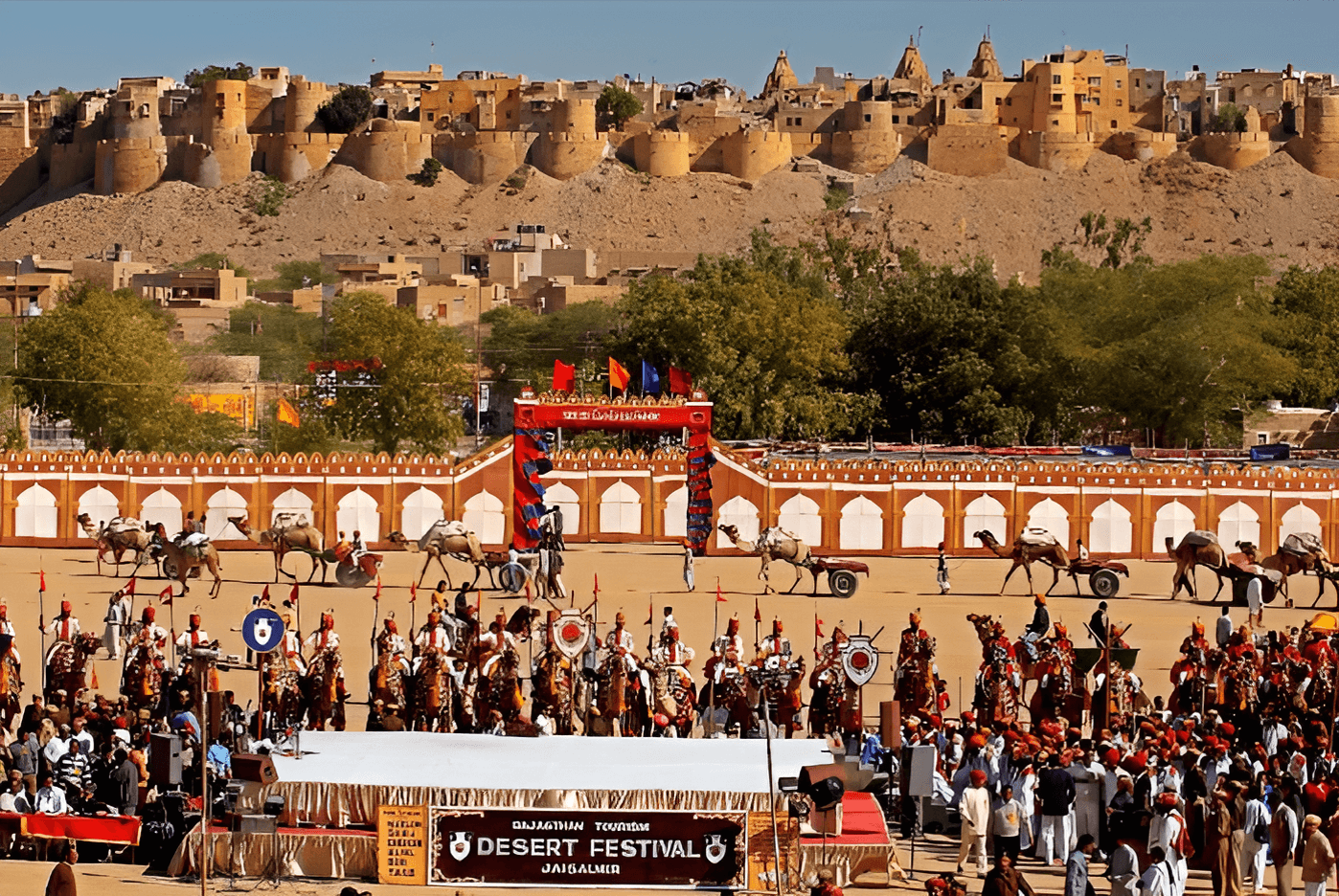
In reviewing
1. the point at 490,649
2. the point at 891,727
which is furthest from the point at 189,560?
the point at 891,727

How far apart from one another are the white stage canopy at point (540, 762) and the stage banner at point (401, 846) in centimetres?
30

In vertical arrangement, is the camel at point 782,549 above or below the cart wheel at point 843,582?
above

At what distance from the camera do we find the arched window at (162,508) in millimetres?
45375

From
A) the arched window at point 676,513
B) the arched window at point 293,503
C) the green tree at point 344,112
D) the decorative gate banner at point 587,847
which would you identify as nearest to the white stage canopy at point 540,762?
the decorative gate banner at point 587,847

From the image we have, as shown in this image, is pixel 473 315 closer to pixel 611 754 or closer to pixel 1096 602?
pixel 1096 602

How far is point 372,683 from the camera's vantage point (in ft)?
85.1

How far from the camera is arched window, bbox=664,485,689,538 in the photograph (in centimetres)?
4744

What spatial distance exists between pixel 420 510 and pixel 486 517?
52.3 inches

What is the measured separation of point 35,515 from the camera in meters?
45.8

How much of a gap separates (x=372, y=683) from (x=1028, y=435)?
49.5 meters

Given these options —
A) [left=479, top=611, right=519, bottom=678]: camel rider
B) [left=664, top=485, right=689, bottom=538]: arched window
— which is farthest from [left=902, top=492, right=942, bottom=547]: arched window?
[left=479, top=611, right=519, bottom=678]: camel rider

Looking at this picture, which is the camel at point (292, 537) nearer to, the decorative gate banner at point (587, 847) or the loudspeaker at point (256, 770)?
the loudspeaker at point (256, 770)

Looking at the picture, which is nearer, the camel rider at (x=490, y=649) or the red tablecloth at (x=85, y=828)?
the red tablecloth at (x=85, y=828)

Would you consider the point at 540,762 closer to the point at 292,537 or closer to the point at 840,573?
the point at 840,573
